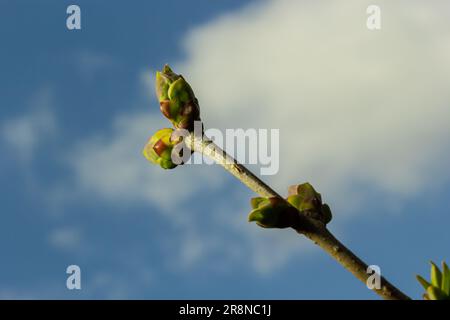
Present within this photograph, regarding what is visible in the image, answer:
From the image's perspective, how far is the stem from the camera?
71.2 inches

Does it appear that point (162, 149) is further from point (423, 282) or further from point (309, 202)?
point (423, 282)

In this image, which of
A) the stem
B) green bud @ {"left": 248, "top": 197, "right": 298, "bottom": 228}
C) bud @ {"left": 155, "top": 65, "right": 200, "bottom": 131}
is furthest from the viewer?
bud @ {"left": 155, "top": 65, "right": 200, "bottom": 131}

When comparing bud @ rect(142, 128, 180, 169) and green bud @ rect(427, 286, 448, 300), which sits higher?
bud @ rect(142, 128, 180, 169)

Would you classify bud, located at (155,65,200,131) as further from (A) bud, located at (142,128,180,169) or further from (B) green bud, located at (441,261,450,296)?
(B) green bud, located at (441,261,450,296)

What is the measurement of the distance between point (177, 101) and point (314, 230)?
66 cm

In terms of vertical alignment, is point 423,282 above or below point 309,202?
below

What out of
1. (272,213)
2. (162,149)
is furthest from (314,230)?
(162,149)

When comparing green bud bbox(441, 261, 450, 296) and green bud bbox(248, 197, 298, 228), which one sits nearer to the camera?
green bud bbox(441, 261, 450, 296)

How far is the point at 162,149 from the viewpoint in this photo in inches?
91.6

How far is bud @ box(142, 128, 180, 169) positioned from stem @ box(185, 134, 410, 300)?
0.19 meters

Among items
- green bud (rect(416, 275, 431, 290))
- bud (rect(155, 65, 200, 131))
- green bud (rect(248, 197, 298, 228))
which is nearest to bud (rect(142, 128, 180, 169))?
bud (rect(155, 65, 200, 131))
